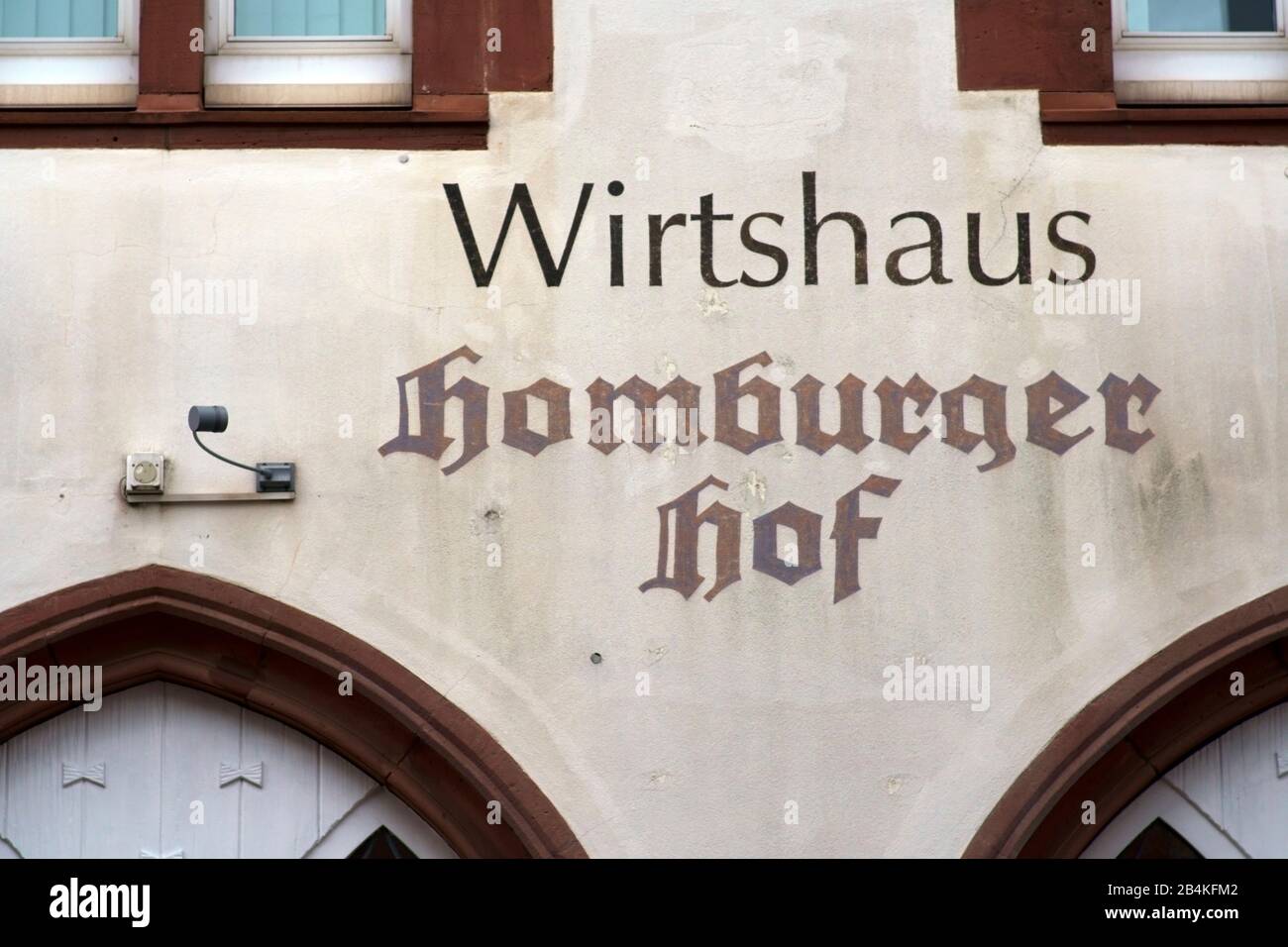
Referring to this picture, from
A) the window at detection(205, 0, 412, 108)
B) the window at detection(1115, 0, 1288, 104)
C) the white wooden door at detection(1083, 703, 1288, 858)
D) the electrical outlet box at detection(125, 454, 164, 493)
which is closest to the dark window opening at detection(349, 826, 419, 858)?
the electrical outlet box at detection(125, 454, 164, 493)

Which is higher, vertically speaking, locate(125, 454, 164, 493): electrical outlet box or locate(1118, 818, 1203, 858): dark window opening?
locate(125, 454, 164, 493): electrical outlet box

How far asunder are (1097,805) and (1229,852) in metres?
0.55

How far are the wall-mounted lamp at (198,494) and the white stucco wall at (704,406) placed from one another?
0.05m

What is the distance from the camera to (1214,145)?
7395mm

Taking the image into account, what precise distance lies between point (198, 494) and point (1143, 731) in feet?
11.4

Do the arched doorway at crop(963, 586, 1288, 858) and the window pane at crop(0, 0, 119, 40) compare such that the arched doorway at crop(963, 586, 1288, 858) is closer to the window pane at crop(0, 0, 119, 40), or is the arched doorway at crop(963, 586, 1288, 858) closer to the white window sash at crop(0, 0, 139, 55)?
the white window sash at crop(0, 0, 139, 55)

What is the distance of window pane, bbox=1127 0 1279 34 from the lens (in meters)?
7.62

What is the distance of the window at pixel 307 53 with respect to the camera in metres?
7.51

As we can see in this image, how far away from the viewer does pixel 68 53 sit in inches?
296
